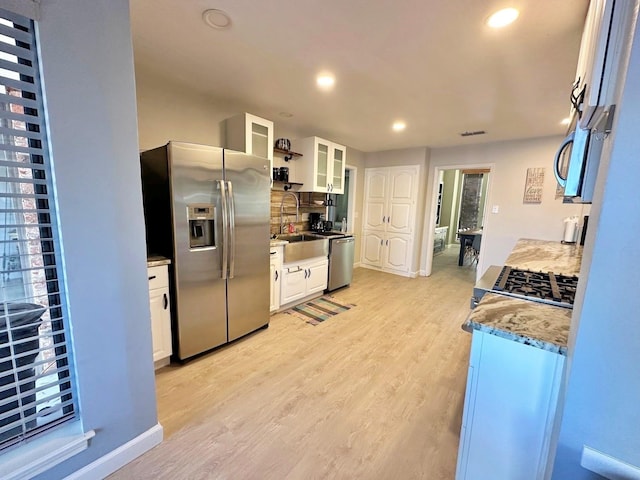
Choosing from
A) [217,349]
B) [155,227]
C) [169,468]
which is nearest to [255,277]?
[217,349]

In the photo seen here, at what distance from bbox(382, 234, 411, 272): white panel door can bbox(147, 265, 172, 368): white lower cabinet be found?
410 cm

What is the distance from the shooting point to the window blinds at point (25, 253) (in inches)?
39.2

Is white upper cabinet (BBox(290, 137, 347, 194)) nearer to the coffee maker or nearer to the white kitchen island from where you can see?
the coffee maker

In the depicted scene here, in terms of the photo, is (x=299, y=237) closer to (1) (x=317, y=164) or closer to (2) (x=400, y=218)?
(1) (x=317, y=164)

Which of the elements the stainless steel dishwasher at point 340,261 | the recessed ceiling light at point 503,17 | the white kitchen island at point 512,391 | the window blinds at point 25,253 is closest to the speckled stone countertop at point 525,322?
the white kitchen island at point 512,391

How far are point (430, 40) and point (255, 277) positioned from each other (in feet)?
7.60

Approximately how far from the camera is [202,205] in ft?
7.04

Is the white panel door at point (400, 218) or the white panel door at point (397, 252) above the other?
the white panel door at point (400, 218)

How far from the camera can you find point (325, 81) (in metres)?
2.30

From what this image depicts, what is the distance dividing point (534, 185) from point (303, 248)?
143 inches

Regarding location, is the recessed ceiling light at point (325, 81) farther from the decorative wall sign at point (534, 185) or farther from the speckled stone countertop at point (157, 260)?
the decorative wall sign at point (534, 185)

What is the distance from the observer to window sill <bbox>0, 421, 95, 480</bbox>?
1058mm

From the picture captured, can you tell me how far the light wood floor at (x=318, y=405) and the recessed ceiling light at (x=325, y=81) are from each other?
7.95 ft

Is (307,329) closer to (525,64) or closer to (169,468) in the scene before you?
(169,468)
